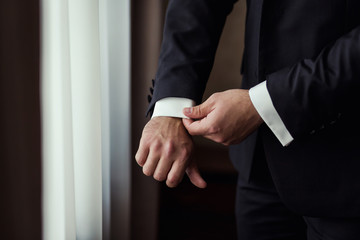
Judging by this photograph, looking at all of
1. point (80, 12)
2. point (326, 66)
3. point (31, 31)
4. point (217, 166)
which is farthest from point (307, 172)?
point (217, 166)

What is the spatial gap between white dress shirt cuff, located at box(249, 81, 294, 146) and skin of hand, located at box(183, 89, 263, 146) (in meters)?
0.01

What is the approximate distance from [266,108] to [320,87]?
10cm

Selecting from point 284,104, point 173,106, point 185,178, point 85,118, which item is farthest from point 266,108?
point 185,178

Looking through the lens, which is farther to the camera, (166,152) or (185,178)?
(185,178)

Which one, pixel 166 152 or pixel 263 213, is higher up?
pixel 166 152

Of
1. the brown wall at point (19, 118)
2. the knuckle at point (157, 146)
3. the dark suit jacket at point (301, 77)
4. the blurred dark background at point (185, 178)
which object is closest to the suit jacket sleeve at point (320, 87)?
the dark suit jacket at point (301, 77)

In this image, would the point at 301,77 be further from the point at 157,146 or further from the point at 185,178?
the point at 185,178

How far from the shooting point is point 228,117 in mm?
662

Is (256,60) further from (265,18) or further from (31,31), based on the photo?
(31,31)

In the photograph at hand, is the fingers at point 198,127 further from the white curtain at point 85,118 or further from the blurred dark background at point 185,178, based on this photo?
the blurred dark background at point 185,178

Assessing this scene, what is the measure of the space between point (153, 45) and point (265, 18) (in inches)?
34.9

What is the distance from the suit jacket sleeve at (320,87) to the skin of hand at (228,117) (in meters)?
0.05

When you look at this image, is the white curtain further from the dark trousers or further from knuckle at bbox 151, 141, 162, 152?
the dark trousers

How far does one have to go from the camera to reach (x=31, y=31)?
2.48ft
